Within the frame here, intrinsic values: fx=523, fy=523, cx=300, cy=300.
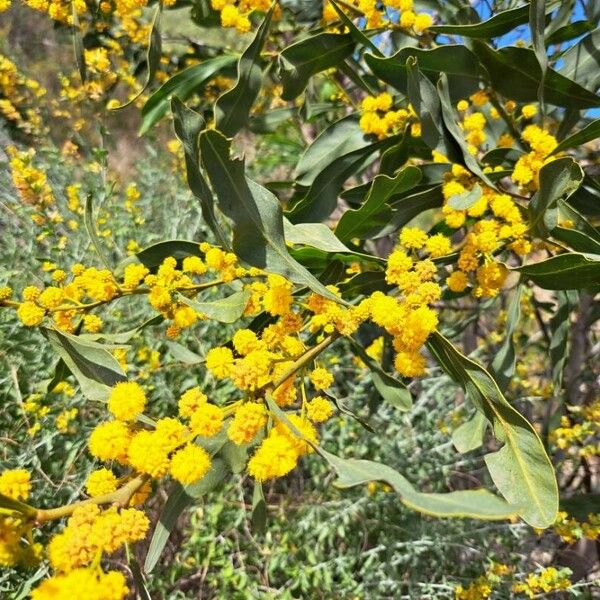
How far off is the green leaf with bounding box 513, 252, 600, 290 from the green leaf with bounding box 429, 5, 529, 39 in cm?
54

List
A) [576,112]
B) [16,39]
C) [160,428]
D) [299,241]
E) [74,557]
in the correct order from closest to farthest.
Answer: [74,557] < [160,428] < [299,241] < [576,112] < [16,39]

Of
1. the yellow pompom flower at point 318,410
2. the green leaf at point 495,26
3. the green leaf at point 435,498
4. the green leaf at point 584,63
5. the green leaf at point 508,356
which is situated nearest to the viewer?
the green leaf at point 435,498

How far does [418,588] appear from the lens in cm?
199

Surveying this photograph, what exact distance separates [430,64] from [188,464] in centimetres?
100

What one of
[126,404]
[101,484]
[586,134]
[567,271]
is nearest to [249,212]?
[126,404]

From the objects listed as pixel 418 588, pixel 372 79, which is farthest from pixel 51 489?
pixel 372 79

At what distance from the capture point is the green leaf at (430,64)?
1.13 m

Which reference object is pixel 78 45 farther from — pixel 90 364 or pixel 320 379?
pixel 320 379

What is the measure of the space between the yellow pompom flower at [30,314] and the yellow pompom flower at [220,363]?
414mm

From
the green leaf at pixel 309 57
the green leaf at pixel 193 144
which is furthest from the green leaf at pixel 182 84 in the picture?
the green leaf at pixel 193 144

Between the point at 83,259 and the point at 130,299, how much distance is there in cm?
27

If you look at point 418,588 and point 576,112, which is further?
point 418,588

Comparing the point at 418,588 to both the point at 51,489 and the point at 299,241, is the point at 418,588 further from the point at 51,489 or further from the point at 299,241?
the point at 299,241

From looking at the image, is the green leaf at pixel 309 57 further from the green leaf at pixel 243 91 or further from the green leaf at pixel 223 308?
the green leaf at pixel 223 308
